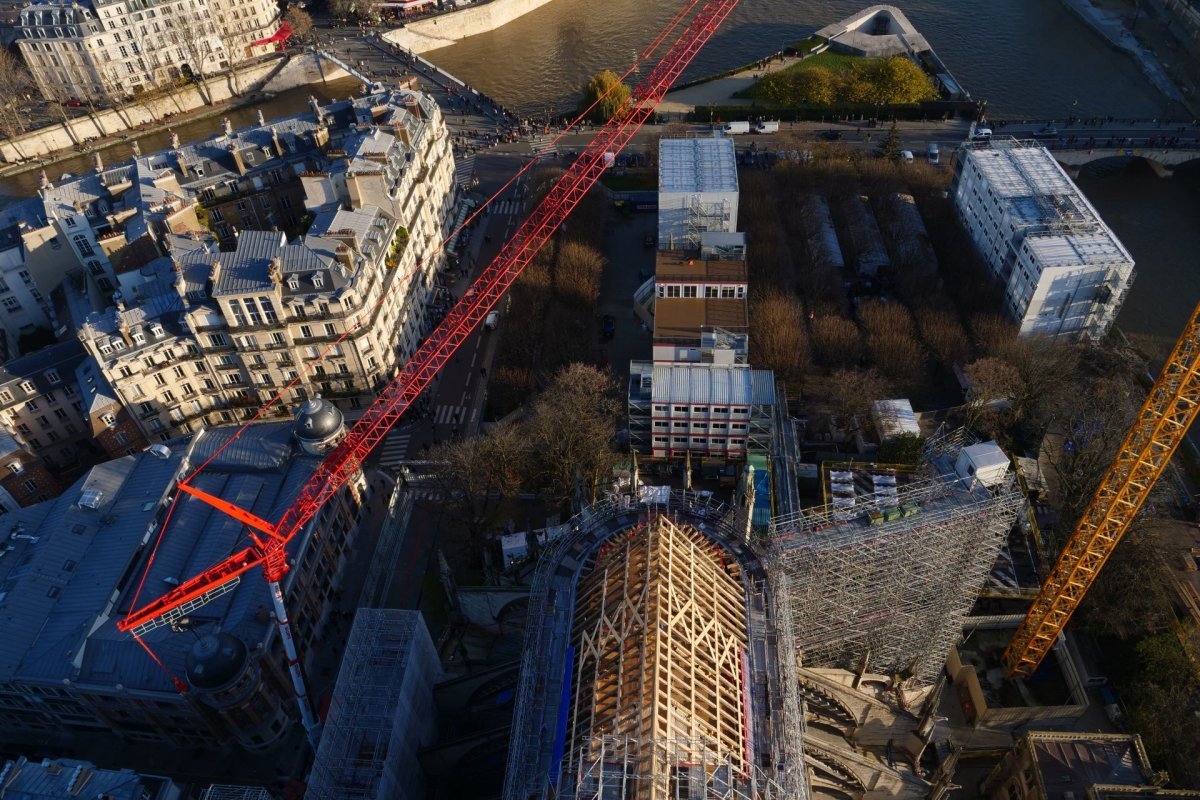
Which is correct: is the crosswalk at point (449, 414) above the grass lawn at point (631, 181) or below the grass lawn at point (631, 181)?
below

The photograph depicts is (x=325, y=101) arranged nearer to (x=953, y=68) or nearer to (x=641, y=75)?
(x=641, y=75)

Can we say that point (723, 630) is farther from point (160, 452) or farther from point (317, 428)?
point (160, 452)

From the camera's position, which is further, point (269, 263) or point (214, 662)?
point (269, 263)

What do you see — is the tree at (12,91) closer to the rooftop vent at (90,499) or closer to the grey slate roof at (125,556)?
the grey slate roof at (125,556)

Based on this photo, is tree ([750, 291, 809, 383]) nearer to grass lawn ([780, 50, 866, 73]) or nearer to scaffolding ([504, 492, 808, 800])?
scaffolding ([504, 492, 808, 800])

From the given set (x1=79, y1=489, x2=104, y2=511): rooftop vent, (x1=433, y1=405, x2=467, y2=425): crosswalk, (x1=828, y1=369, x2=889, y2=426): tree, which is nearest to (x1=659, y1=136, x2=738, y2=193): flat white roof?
(x1=828, y1=369, x2=889, y2=426): tree

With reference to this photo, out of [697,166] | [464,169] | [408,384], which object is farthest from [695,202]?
[464,169]

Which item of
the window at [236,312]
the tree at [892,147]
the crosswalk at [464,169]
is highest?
the window at [236,312]

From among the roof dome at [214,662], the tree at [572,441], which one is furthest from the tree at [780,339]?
the roof dome at [214,662]
